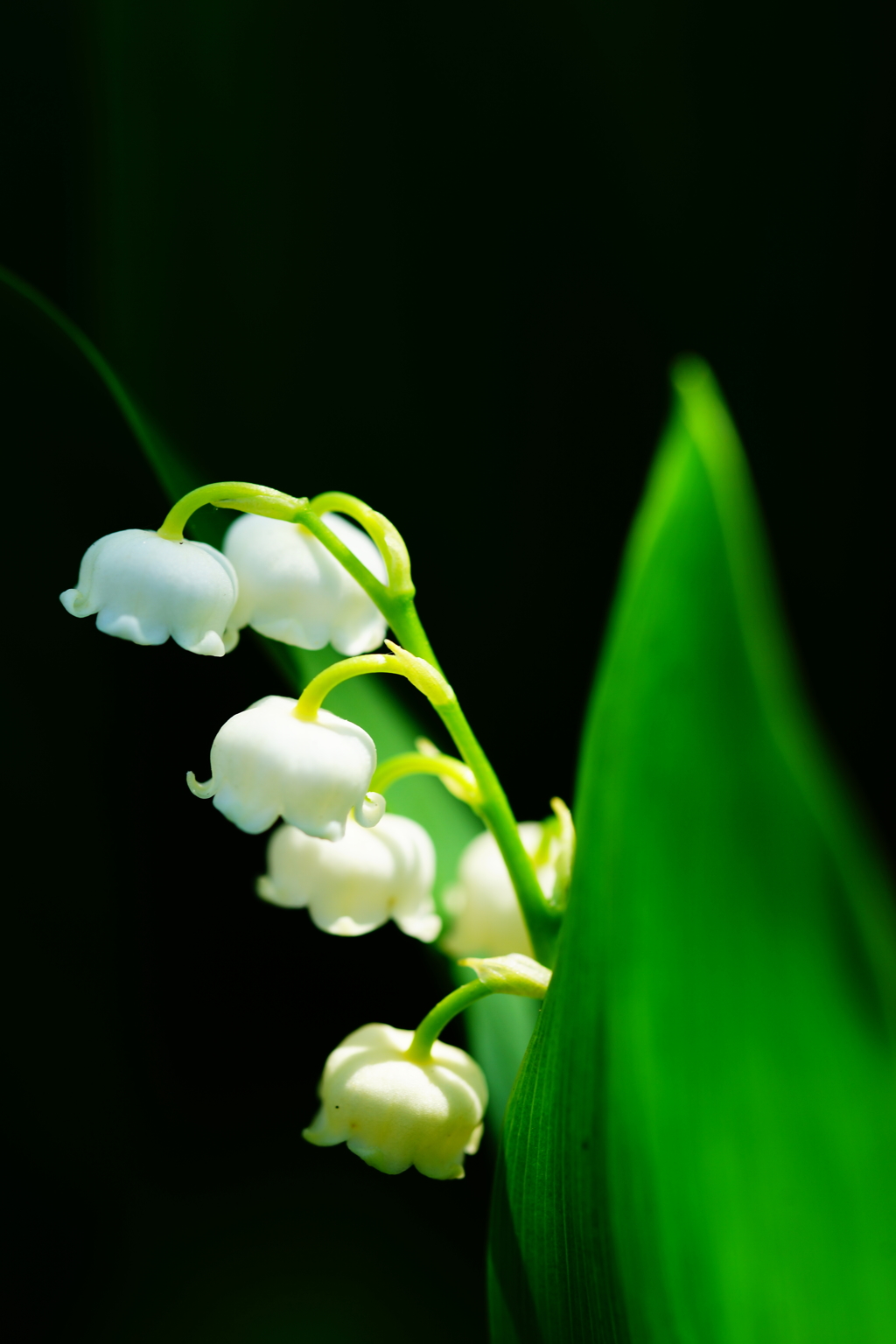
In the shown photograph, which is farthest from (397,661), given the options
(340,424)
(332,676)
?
(340,424)

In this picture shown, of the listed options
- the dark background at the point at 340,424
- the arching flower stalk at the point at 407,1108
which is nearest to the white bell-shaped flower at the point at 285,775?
the arching flower stalk at the point at 407,1108

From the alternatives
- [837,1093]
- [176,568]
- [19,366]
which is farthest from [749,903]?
[19,366]

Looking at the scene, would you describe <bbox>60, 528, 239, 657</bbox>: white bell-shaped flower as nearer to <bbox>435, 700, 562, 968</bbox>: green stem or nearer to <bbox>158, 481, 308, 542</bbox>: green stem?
<bbox>158, 481, 308, 542</bbox>: green stem

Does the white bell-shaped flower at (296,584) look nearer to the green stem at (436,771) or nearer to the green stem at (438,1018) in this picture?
the green stem at (436,771)

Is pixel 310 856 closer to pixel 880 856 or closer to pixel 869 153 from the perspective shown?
pixel 880 856

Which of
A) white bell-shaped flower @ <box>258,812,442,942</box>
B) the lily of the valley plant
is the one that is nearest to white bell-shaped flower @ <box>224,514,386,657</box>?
the lily of the valley plant

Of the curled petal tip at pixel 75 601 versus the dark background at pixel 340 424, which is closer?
the curled petal tip at pixel 75 601
